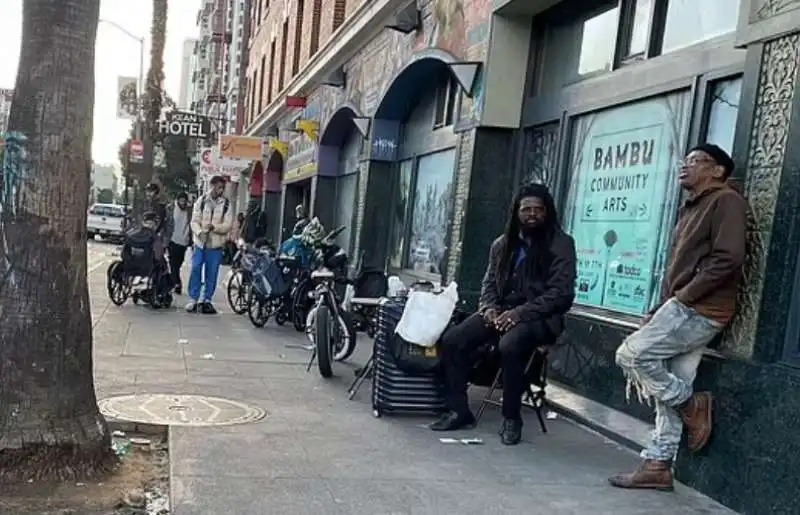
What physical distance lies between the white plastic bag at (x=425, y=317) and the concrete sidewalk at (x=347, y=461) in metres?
0.62

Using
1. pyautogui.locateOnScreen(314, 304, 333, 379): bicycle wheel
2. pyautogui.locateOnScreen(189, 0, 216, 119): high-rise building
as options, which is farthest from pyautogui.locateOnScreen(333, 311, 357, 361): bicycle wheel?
pyautogui.locateOnScreen(189, 0, 216, 119): high-rise building

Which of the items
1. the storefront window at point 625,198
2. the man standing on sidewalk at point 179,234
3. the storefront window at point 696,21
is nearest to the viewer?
the storefront window at point 696,21

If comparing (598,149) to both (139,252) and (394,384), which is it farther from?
(139,252)

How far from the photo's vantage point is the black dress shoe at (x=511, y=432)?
5.67 metres

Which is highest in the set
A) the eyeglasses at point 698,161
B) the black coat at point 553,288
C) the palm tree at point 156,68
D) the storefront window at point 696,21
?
the palm tree at point 156,68

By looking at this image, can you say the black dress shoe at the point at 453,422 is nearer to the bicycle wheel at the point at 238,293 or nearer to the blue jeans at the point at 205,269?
the blue jeans at the point at 205,269

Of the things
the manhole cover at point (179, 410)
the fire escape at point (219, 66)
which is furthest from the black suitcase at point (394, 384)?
the fire escape at point (219, 66)

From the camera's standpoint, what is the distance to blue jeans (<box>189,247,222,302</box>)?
11.8 m

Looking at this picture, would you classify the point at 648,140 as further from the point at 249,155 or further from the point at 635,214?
the point at 249,155

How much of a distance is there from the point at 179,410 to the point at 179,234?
297 inches

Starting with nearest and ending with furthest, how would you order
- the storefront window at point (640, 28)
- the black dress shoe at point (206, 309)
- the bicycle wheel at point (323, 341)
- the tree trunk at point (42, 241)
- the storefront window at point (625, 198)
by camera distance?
1. the tree trunk at point (42, 241)
2. the storefront window at point (625, 198)
3. the storefront window at point (640, 28)
4. the bicycle wheel at point (323, 341)
5. the black dress shoe at point (206, 309)

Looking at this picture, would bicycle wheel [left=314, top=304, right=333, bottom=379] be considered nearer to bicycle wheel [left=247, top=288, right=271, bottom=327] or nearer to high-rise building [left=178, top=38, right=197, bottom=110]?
bicycle wheel [left=247, top=288, right=271, bottom=327]

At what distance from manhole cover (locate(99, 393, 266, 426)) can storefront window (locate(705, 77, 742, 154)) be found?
12.4 feet

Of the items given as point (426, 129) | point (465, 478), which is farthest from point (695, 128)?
point (426, 129)
